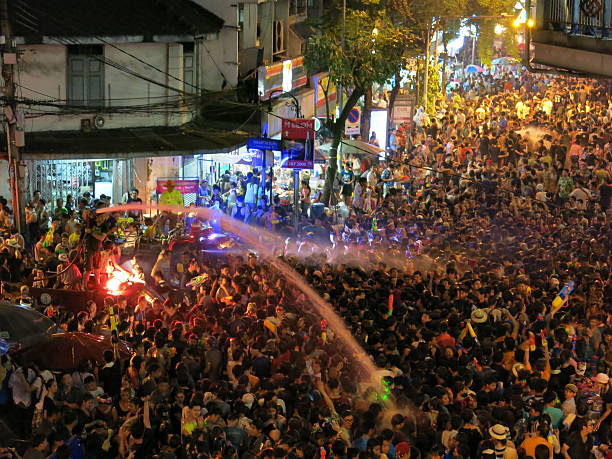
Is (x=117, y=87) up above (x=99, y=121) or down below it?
above

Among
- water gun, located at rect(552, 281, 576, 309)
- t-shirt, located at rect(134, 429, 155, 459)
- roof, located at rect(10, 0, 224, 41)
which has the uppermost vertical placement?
roof, located at rect(10, 0, 224, 41)

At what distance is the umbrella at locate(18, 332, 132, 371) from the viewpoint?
1140cm

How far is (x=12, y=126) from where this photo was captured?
19188mm

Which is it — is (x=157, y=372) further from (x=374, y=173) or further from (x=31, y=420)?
(x=374, y=173)

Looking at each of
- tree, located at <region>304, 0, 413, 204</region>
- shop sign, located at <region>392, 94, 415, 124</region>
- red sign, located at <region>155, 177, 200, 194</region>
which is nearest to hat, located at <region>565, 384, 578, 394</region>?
red sign, located at <region>155, 177, 200, 194</region>

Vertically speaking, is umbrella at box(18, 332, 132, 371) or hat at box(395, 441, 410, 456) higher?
umbrella at box(18, 332, 132, 371)

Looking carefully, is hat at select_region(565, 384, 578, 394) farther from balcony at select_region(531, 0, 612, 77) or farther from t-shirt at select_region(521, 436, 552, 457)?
balcony at select_region(531, 0, 612, 77)

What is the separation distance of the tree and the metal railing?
8994 mm

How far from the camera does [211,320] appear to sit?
13.1 metres

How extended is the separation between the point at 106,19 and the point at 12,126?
5.87m

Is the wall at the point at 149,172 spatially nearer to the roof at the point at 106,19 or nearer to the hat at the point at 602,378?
the roof at the point at 106,19

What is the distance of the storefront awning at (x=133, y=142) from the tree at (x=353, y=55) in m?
3.49

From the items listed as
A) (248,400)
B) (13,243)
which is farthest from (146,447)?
(13,243)

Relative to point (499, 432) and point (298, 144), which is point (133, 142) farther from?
point (499, 432)
